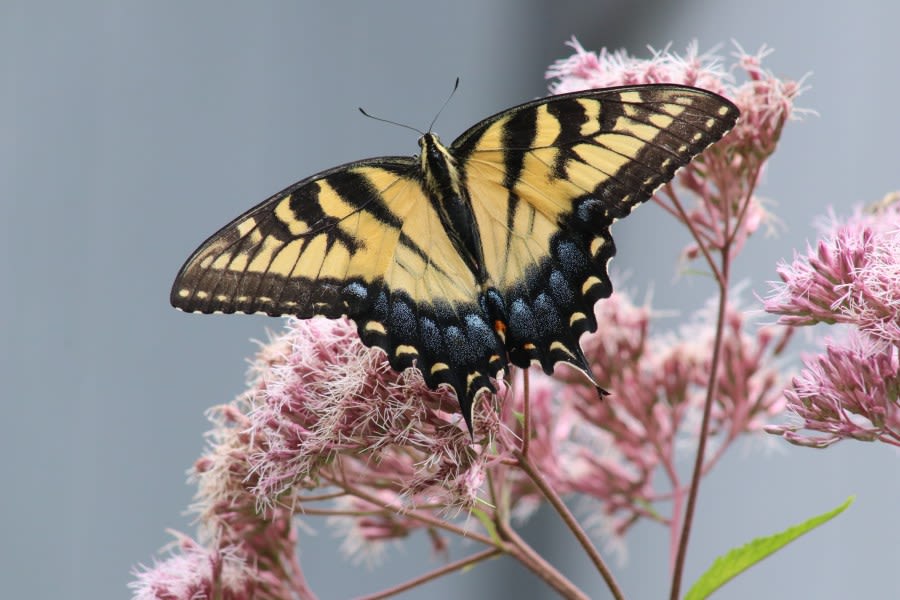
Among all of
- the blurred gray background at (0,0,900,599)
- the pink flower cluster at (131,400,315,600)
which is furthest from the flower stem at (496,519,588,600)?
the blurred gray background at (0,0,900,599)

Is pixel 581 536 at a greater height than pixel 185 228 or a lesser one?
lesser

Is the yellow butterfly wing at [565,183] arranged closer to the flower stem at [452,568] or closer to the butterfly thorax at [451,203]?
the butterfly thorax at [451,203]

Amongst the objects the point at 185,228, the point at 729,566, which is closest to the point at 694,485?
the point at 729,566

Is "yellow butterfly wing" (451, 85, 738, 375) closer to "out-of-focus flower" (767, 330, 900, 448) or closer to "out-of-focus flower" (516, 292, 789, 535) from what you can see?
"out-of-focus flower" (767, 330, 900, 448)

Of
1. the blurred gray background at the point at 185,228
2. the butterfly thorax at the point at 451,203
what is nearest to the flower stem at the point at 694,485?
the butterfly thorax at the point at 451,203

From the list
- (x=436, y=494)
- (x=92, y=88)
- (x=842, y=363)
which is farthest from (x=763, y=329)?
(x=92, y=88)

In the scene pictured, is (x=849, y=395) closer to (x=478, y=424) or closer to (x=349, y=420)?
(x=478, y=424)

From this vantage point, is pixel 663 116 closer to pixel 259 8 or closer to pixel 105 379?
pixel 105 379
